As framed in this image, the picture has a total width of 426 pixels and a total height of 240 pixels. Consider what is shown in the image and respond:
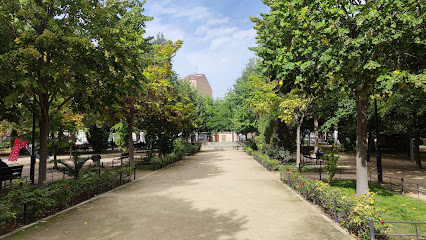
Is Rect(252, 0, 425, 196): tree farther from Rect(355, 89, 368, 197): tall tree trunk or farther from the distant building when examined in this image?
the distant building

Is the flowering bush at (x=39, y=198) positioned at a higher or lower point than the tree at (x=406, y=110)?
lower

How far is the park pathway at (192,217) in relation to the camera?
6781mm

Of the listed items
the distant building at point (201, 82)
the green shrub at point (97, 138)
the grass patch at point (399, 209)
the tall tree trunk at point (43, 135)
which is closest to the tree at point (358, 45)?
the grass patch at point (399, 209)

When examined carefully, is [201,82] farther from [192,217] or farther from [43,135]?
[192,217]

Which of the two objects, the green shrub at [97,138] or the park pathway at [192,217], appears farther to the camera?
the green shrub at [97,138]

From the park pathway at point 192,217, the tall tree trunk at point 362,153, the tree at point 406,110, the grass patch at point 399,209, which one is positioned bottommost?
→ the grass patch at point 399,209

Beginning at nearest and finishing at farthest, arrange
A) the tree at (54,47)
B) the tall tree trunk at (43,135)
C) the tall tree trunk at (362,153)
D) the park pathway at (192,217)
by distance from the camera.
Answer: the park pathway at (192,217)
the tree at (54,47)
the tall tree trunk at (362,153)
the tall tree trunk at (43,135)

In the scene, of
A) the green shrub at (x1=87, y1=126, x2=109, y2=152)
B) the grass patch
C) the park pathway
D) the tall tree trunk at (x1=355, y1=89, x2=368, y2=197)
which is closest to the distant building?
the green shrub at (x1=87, y1=126, x2=109, y2=152)

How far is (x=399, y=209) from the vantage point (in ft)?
30.3

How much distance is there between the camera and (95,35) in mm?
10633

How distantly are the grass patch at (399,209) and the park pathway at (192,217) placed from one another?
1.96 m

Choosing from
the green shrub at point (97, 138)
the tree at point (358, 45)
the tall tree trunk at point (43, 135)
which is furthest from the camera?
the green shrub at point (97, 138)

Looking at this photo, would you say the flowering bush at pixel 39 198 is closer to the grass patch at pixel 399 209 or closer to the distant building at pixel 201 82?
the grass patch at pixel 399 209

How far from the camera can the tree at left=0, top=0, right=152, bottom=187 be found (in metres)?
9.13
